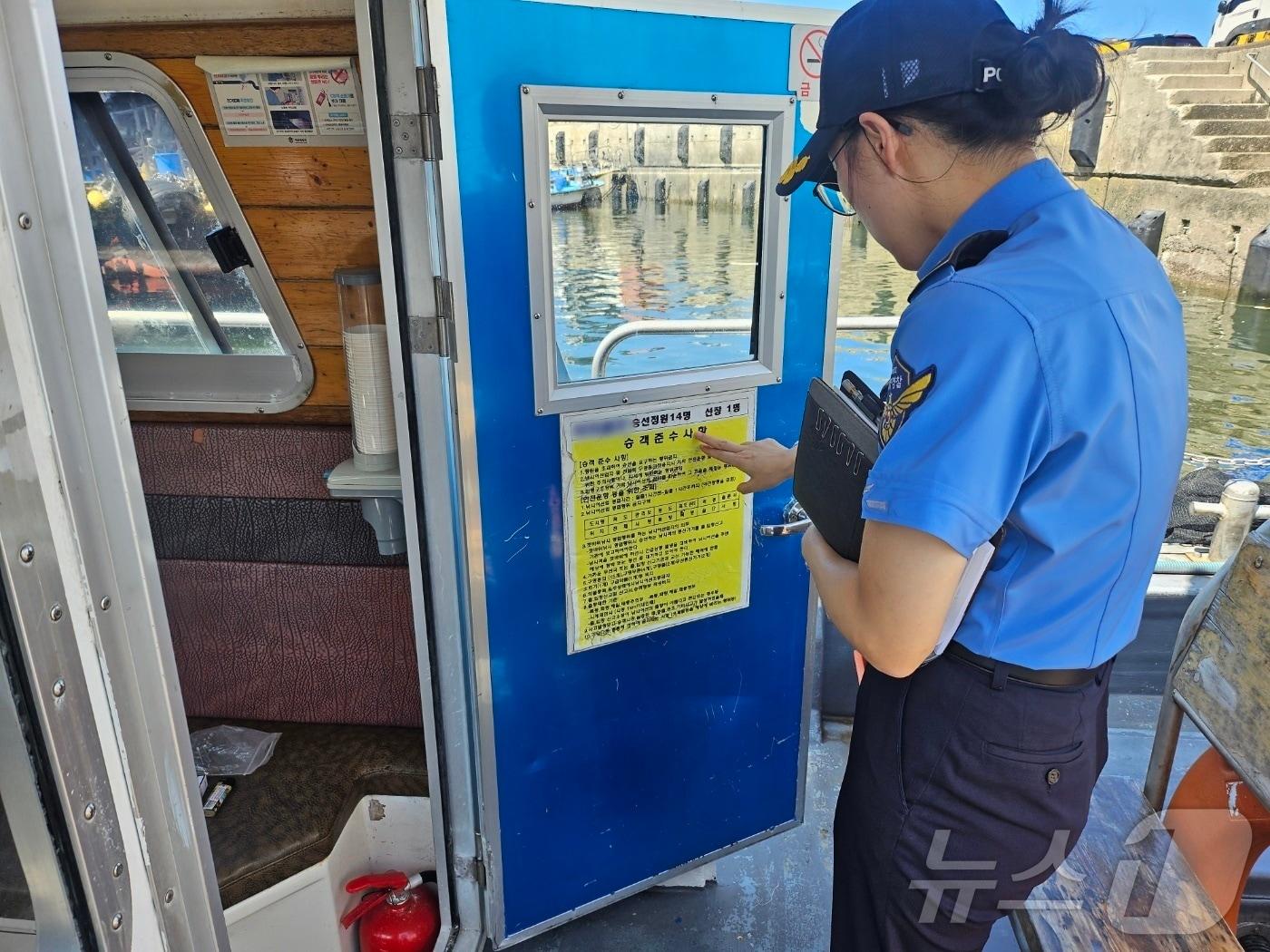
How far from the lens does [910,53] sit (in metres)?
1.16

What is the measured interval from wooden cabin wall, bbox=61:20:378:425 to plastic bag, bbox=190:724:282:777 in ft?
3.09

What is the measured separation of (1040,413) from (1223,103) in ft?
81.1

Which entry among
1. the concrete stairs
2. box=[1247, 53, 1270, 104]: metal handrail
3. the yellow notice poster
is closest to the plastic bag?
the yellow notice poster

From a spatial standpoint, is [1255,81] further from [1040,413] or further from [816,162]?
[1040,413]

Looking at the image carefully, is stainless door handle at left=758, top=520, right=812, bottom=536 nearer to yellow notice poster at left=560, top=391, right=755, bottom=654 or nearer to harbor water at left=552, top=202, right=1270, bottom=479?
yellow notice poster at left=560, top=391, right=755, bottom=654

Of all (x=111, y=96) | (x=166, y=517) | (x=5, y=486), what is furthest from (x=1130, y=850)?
(x=111, y=96)

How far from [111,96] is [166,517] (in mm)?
1145

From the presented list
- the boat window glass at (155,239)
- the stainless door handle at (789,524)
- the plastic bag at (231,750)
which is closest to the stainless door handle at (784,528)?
the stainless door handle at (789,524)

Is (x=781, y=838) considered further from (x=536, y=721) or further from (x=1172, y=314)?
(x=1172, y=314)

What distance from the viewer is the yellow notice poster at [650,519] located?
197 centimetres

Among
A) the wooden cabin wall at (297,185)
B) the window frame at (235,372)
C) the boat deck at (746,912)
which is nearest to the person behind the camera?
the wooden cabin wall at (297,185)

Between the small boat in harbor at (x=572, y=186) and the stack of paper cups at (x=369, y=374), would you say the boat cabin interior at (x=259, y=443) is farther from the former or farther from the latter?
the small boat in harbor at (x=572, y=186)

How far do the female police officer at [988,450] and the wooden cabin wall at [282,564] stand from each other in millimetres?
1494

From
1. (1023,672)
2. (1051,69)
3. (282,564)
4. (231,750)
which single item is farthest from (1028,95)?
(231,750)
